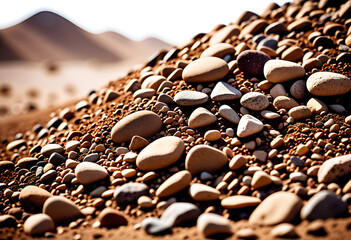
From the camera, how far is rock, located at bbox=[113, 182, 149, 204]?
5.37 feet

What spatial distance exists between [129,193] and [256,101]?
4.12 feet

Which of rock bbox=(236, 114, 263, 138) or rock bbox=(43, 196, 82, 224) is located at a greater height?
rock bbox=(236, 114, 263, 138)

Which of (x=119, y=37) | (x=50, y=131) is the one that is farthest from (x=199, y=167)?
(x=119, y=37)

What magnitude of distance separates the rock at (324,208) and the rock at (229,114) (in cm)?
86

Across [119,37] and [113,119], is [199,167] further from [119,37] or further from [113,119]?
[119,37]

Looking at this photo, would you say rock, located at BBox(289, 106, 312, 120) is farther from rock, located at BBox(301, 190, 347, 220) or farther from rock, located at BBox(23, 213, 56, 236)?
rock, located at BBox(23, 213, 56, 236)

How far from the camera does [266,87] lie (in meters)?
2.21

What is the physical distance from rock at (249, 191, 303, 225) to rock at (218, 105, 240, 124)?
741 millimetres

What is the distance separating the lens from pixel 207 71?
2.30 metres

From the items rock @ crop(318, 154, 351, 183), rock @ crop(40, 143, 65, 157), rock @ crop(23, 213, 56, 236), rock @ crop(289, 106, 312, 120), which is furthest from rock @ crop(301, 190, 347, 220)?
rock @ crop(40, 143, 65, 157)

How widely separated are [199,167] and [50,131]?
2.05m

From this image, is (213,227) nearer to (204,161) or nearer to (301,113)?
(204,161)

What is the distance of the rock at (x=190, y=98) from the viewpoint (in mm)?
2162

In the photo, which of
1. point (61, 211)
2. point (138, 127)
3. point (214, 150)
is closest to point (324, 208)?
point (214, 150)
